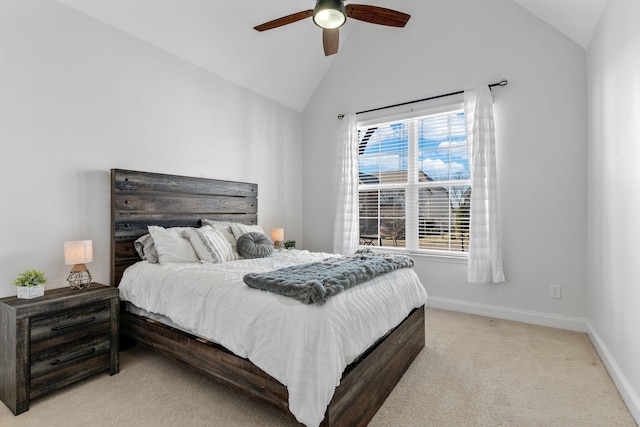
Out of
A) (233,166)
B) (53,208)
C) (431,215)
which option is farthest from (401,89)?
(53,208)

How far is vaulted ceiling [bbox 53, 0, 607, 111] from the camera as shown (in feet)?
9.00

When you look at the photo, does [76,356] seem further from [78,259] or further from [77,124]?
[77,124]

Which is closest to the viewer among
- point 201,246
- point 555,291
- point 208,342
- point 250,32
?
point 208,342

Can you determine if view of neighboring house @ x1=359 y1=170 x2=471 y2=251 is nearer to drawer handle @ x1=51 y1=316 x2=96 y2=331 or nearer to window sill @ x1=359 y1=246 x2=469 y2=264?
window sill @ x1=359 y1=246 x2=469 y2=264

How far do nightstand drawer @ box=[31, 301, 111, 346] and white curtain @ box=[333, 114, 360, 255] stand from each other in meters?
2.73

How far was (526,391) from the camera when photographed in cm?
205

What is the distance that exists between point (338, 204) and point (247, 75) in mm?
1978

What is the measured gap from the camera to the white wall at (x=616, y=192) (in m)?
1.83

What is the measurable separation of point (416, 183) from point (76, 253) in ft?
11.4

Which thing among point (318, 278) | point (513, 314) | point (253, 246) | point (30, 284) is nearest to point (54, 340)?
point (30, 284)

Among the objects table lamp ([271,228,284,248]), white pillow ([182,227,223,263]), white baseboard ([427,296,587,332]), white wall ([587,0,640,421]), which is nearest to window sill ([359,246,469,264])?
white baseboard ([427,296,587,332])

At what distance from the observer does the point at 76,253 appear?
228cm

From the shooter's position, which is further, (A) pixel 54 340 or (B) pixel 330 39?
(B) pixel 330 39

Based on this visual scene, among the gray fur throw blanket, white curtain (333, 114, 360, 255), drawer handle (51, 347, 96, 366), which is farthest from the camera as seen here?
white curtain (333, 114, 360, 255)
